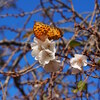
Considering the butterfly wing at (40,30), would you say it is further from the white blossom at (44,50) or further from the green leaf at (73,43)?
the green leaf at (73,43)

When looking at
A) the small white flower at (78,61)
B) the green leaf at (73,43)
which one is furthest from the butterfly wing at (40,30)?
the green leaf at (73,43)

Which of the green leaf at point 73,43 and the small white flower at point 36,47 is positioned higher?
the green leaf at point 73,43

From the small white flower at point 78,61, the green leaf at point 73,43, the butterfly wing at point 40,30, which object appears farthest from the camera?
the green leaf at point 73,43

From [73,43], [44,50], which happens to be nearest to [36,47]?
[44,50]

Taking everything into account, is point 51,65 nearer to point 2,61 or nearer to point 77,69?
point 77,69

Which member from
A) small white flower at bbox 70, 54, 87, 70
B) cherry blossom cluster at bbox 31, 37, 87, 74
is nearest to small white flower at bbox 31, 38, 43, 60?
cherry blossom cluster at bbox 31, 37, 87, 74

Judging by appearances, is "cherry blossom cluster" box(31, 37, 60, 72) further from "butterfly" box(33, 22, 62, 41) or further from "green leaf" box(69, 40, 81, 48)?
"green leaf" box(69, 40, 81, 48)

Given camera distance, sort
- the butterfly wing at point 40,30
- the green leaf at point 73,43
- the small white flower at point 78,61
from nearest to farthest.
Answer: the butterfly wing at point 40,30 < the small white flower at point 78,61 < the green leaf at point 73,43

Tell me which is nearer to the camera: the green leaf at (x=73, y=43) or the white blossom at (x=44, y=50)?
the white blossom at (x=44, y=50)
